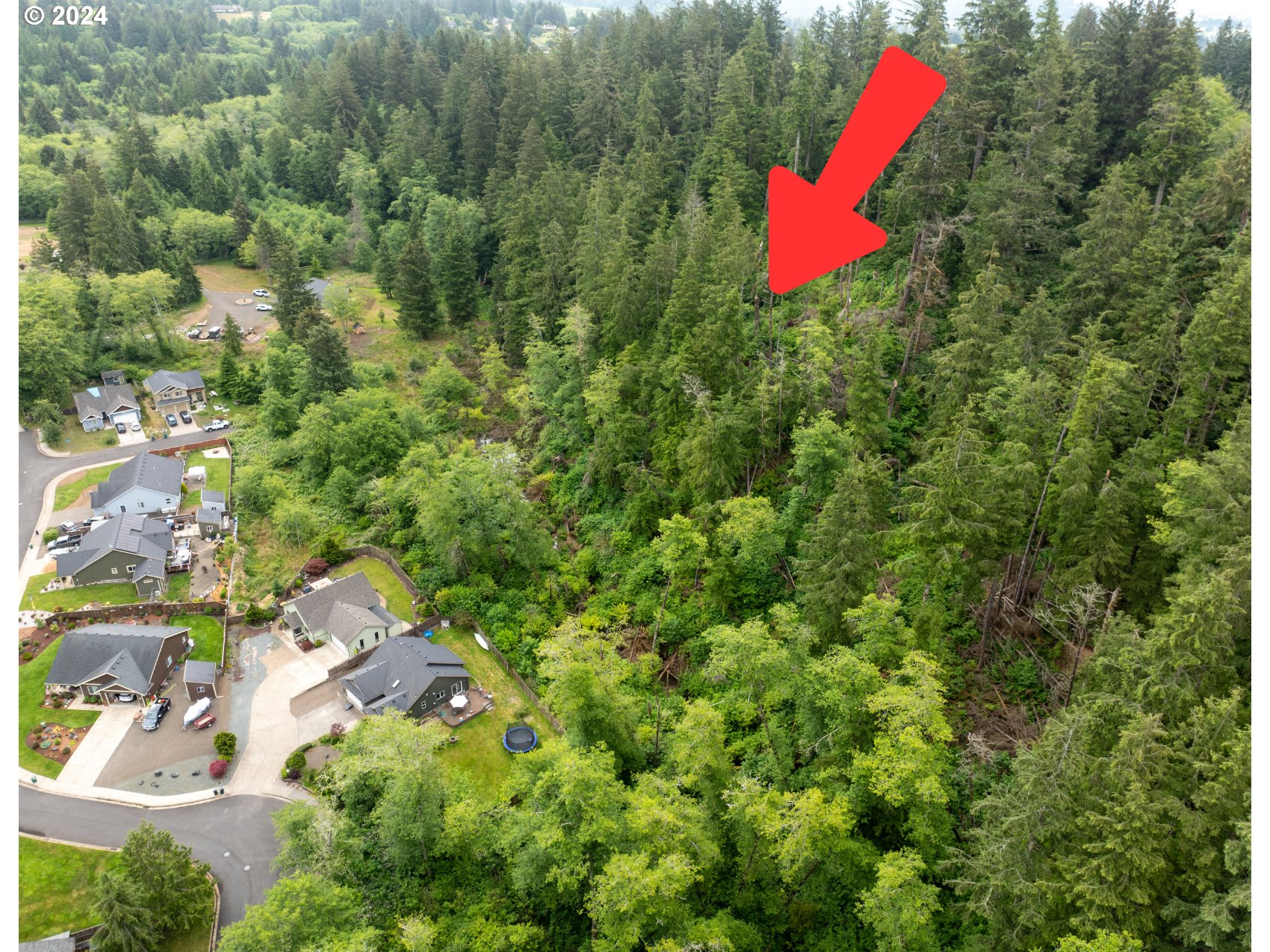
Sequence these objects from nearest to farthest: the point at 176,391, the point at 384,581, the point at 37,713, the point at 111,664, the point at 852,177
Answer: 1. the point at 852,177
2. the point at 37,713
3. the point at 111,664
4. the point at 384,581
5. the point at 176,391

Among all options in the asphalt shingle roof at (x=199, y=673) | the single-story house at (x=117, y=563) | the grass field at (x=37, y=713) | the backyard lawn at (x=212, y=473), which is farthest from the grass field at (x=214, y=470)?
the asphalt shingle roof at (x=199, y=673)

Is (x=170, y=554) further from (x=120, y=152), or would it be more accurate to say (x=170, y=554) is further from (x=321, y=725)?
(x=120, y=152)

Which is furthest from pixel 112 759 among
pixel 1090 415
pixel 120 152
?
pixel 120 152

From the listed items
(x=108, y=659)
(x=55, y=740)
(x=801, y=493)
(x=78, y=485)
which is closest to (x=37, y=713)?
(x=55, y=740)

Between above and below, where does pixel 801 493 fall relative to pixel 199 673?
above

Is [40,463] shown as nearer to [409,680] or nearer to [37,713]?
[37,713]

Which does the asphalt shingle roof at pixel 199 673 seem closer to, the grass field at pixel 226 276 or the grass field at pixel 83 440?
the grass field at pixel 83 440

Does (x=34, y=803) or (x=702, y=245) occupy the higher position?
(x=702, y=245)
